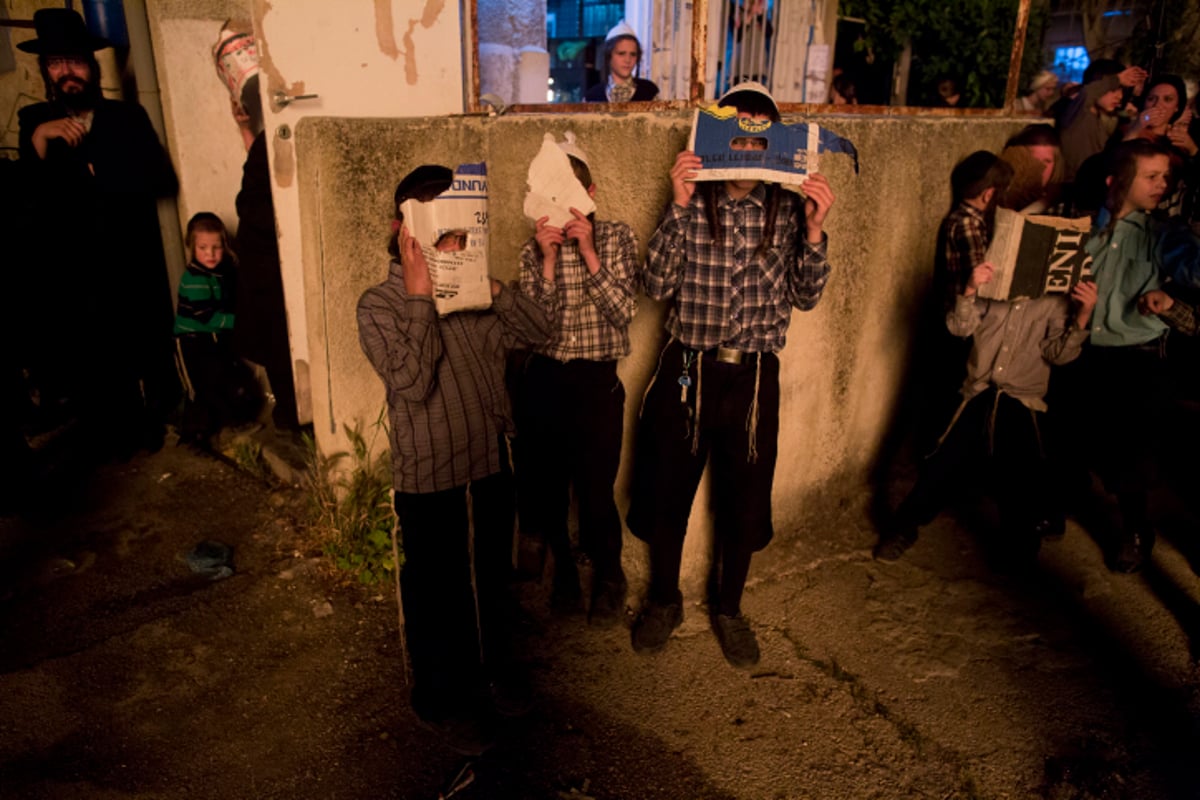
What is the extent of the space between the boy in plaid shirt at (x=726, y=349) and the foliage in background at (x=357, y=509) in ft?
4.64

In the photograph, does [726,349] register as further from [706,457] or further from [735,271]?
[706,457]

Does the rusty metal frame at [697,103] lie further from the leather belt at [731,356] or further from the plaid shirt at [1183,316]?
the plaid shirt at [1183,316]

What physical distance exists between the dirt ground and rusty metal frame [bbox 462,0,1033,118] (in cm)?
228

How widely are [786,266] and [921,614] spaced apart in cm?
193

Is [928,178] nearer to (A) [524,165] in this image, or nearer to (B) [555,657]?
(A) [524,165]

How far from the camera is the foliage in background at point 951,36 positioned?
27.4 feet

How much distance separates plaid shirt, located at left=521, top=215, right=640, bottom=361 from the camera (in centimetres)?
322

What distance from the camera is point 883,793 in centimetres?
291

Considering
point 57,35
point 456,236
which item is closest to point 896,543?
point 456,236

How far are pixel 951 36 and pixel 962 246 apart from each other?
5.95 meters

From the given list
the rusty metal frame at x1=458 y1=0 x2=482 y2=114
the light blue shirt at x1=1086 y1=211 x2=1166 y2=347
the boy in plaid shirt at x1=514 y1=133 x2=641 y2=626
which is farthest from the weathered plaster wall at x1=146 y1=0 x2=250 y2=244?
the light blue shirt at x1=1086 y1=211 x2=1166 y2=347

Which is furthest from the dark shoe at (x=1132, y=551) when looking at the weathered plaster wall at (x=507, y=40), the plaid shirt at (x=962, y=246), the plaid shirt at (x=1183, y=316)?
the weathered plaster wall at (x=507, y=40)

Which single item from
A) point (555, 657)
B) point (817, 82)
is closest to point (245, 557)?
point (555, 657)

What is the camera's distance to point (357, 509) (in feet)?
13.6
